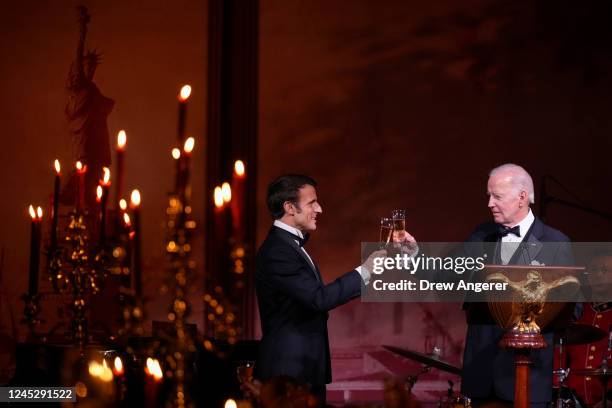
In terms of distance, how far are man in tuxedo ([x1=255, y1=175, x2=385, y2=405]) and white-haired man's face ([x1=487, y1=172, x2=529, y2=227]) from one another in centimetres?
51

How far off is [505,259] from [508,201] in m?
0.20

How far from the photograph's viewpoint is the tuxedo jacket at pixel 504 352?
305 centimetres

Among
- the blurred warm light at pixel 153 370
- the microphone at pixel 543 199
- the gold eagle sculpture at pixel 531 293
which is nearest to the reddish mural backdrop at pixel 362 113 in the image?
the microphone at pixel 543 199

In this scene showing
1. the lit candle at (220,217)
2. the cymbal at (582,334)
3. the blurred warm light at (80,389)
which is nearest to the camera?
the lit candle at (220,217)

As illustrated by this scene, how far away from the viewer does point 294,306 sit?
3.22m

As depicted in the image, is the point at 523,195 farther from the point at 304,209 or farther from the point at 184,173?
the point at 184,173

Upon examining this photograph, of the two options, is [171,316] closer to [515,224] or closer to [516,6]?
[515,224]

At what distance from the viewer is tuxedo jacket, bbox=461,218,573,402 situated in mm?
3047

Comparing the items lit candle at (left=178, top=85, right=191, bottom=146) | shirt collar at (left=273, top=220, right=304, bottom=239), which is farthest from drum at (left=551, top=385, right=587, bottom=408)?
lit candle at (left=178, top=85, right=191, bottom=146)

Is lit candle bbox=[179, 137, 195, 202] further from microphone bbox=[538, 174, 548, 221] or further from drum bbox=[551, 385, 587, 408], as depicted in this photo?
microphone bbox=[538, 174, 548, 221]

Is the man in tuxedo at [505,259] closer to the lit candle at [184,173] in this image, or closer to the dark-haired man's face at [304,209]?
the dark-haired man's face at [304,209]

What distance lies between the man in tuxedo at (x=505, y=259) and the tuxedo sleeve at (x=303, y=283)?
28 cm

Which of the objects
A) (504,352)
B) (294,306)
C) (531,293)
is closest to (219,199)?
(531,293)

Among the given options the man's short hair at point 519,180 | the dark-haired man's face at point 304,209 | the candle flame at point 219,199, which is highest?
the man's short hair at point 519,180
